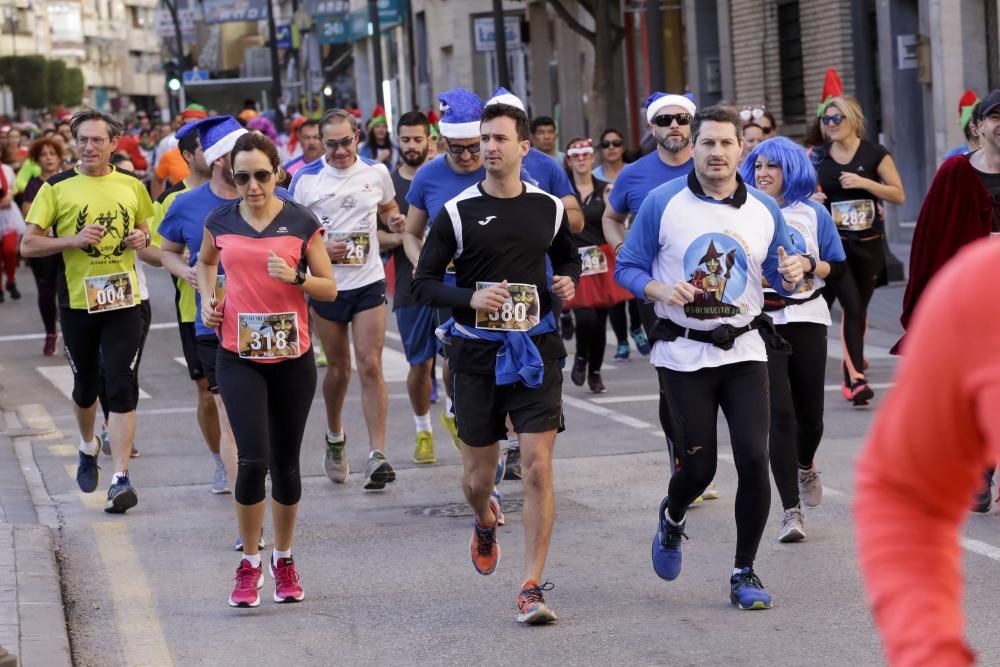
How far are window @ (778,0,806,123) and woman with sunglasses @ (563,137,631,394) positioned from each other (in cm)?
1474

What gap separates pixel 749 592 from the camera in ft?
21.5

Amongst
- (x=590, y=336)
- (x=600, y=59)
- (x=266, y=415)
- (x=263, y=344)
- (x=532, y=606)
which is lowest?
(x=532, y=606)

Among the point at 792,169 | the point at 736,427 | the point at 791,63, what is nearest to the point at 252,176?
the point at 736,427

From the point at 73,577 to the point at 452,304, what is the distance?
6.84ft

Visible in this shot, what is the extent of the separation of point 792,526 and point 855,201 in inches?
170

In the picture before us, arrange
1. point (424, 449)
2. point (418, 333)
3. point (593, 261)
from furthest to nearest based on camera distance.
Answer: point (593, 261)
point (418, 333)
point (424, 449)

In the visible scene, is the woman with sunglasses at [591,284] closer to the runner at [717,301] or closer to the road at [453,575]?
the road at [453,575]

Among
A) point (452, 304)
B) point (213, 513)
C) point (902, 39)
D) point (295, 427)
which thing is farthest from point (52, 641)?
point (902, 39)

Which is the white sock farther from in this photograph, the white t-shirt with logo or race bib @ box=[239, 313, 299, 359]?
race bib @ box=[239, 313, 299, 359]

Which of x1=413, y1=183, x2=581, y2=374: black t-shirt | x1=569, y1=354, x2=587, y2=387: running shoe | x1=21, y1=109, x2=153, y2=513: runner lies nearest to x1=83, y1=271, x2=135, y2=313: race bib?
x1=21, y1=109, x2=153, y2=513: runner

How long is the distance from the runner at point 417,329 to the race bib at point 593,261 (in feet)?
9.36

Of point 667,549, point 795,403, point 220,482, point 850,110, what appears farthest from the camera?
point 850,110

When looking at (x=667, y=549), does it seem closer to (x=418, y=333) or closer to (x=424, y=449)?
(x=424, y=449)

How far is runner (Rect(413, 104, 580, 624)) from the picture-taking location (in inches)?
259
